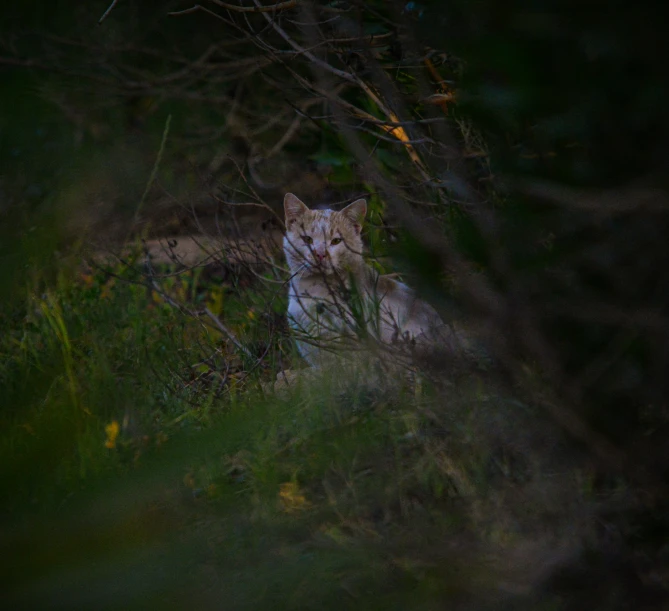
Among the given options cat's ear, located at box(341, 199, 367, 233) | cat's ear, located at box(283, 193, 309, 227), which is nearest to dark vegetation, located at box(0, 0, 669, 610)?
cat's ear, located at box(341, 199, 367, 233)

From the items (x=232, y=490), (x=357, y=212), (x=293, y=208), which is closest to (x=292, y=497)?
(x=232, y=490)

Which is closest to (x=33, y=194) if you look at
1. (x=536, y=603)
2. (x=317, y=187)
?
(x=536, y=603)

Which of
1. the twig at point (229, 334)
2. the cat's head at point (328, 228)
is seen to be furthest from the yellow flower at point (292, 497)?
the cat's head at point (328, 228)

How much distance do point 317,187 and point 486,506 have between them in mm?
4755

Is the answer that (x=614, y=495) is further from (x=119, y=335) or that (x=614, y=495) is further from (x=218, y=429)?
(x=119, y=335)

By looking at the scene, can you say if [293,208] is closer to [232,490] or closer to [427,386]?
[427,386]

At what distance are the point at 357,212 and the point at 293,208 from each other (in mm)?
445

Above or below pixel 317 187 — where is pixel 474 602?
below

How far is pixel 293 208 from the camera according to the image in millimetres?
5086

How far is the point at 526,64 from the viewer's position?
2.46ft

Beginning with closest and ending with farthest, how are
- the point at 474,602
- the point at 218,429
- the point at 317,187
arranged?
the point at 218,429, the point at 474,602, the point at 317,187

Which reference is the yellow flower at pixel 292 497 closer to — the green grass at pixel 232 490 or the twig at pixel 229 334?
the green grass at pixel 232 490

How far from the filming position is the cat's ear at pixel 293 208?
5.05 m

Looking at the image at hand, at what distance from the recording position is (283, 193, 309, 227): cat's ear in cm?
505
